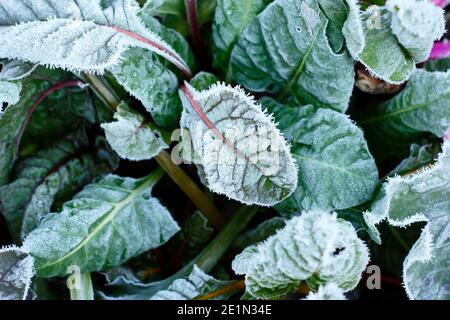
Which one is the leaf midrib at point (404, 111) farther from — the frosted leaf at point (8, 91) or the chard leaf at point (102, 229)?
the frosted leaf at point (8, 91)

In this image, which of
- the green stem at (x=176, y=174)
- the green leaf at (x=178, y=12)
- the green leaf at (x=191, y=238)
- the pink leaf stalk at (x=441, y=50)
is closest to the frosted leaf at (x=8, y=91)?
the green stem at (x=176, y=174)

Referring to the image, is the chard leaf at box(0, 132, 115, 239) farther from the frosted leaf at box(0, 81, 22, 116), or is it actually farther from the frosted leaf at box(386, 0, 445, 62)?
the frosted leaf at box(386, 0, 445, 62)

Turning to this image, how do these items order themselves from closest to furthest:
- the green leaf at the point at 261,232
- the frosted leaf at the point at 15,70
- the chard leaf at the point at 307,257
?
the chard leaf at the point at 307,257
the frosted leaf at the point at 15,70
the green leaf at the point at 261,232

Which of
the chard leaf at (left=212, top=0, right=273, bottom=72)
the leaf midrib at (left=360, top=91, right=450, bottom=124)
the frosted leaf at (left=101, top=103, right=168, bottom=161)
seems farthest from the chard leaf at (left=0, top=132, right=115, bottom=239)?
the leaf midrib at (left=360, top=91, right=450, bottom=124)

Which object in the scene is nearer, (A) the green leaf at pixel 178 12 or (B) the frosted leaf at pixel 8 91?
(B) the frosted leaf at pixel 8 91

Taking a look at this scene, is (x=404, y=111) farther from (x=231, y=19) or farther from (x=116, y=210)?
(x=116, y=210)

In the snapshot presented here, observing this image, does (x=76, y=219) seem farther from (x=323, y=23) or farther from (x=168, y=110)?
(x=323, y=23)
